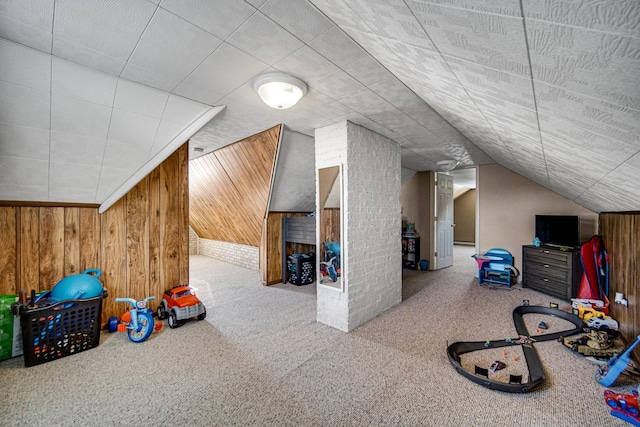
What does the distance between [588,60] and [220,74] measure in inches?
80.7

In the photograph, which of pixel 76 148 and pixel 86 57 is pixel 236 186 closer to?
pixel 76 148

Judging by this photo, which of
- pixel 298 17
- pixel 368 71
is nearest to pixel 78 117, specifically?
pixel 298 17

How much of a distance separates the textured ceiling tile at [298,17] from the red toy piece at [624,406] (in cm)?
296

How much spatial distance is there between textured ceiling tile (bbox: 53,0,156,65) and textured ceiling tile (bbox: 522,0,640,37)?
162cm

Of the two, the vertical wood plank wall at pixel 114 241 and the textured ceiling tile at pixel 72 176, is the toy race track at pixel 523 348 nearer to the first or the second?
the vertical wood plank wall at pixel 114 241

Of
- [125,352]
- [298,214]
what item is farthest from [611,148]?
[298,214]

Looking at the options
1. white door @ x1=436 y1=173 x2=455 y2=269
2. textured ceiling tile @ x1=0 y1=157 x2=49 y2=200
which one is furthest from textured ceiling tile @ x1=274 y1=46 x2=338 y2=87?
white door @ x1=436 y1=173 x2=455 y2=269

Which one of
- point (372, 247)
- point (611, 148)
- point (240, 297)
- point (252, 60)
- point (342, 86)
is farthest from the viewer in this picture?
point (240, 297)

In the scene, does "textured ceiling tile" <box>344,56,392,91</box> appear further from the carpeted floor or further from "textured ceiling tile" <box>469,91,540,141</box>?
the carpeted floor

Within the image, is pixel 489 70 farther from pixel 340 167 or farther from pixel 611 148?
pixel 340 167

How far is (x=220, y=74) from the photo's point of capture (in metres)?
1.97

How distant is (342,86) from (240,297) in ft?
11.2

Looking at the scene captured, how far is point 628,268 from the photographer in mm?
2566

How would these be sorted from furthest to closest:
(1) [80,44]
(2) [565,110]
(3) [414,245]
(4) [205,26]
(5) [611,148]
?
(3) [414,245], (1) [80,44], (4) [205,26], (5) [611,148], (2) [565,110]
